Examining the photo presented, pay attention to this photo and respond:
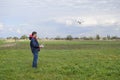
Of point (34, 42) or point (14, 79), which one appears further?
point (34, 42)

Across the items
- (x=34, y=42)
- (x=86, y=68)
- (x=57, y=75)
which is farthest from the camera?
(x=34, y=42)

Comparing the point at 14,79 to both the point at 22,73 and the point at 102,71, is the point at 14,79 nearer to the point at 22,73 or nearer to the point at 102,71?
the point at 22,73

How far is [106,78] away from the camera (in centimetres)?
1384

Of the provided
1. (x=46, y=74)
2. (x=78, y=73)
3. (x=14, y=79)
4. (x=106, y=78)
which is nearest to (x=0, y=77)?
(x=14, y=79)

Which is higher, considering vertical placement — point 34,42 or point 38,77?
point 34,42

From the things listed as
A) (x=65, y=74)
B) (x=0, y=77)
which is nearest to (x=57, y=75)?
(x=65, y=74)

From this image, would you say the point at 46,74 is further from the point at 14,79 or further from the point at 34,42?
the point at 34,42

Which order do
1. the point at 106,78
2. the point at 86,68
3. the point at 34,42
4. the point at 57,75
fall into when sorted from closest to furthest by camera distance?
1. the point at 106,78
2. the point at 57,75
3. the point at 86,68
4. the point at 34,42

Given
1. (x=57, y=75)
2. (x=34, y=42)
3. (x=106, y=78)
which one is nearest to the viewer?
(x=106, y=78)

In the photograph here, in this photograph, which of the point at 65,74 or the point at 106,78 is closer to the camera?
the point at 106,78

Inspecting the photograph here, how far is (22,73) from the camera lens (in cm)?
1578

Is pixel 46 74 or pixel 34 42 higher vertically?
pixel 34 42

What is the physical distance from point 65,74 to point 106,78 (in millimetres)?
2262

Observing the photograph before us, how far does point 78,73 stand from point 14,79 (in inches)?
126
